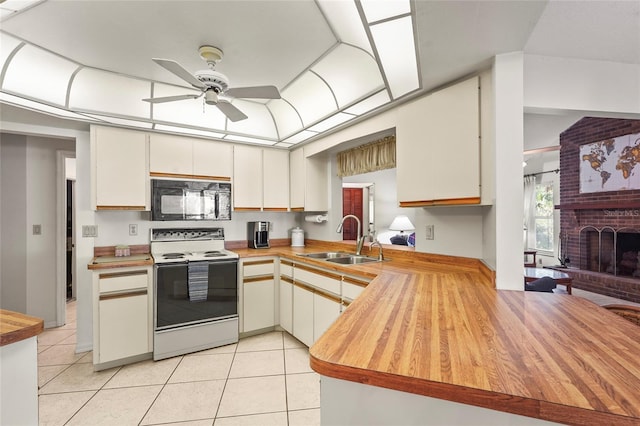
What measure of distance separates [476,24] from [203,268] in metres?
2.80

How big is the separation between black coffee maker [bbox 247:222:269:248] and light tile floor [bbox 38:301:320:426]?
47.6 inches

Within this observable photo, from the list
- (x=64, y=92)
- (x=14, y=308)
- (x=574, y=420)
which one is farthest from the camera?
(x=14, y=308)

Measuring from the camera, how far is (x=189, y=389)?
2213 millimetres

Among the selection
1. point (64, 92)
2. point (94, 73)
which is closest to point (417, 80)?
point (94, 73)

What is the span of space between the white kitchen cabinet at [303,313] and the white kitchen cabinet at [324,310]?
0.07 metres

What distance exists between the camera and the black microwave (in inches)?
118

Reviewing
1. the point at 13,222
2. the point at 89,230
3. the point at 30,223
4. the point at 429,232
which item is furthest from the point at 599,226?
the point at 13,222

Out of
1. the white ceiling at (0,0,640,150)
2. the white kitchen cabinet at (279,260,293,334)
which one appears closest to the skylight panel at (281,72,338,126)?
the white ceiling at (0,0,640,150)

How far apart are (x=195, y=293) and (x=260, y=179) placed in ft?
5.12

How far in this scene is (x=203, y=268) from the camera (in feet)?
9.25

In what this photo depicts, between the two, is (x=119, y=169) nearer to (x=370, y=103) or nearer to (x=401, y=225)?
(x=370, y=103)

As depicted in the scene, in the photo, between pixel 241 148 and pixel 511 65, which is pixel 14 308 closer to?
pixel 241 148

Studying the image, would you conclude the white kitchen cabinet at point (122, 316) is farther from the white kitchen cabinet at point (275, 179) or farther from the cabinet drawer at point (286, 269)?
the white kitchen cabinet at point (275, 179)

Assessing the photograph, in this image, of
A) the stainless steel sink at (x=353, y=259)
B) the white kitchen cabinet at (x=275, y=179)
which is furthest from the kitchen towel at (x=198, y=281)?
the stainless steel sink at (x=353, y=259)
